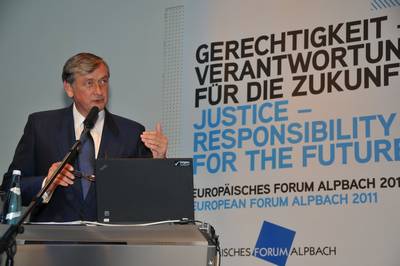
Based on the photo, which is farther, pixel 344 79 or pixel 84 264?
pixel 344 79

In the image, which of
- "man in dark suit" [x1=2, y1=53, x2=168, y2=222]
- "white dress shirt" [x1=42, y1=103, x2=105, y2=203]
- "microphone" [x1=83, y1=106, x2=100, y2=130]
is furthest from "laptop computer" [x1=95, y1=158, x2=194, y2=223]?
"white dress shirt" [x1=42, y1=103, x2=105, y2=203]

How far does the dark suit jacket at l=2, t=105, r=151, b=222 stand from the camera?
124 inches

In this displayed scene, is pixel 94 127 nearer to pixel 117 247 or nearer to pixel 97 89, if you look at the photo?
pixel 97 89

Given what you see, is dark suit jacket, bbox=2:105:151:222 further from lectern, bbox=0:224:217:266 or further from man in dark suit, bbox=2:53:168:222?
lectern, bbox=0:224:217:266

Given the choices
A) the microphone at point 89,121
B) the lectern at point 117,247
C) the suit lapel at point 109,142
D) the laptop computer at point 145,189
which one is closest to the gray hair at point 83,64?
the suit lapel at point 109,142

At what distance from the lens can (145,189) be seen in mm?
2473

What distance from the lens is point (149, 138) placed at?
2.97m

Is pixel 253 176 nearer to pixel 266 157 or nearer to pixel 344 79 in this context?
pixel 266 157

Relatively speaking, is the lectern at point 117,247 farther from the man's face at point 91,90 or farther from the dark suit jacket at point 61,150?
the man's face at point 91,90

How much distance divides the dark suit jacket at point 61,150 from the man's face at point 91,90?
3.3 inches

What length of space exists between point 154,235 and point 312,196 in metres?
2.13

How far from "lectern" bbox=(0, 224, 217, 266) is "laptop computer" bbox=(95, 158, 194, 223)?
0.32 meters

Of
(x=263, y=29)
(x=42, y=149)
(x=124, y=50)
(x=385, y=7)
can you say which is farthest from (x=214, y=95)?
(x=42, y=149)

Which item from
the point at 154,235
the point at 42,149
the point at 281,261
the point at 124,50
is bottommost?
the point at 281,261
